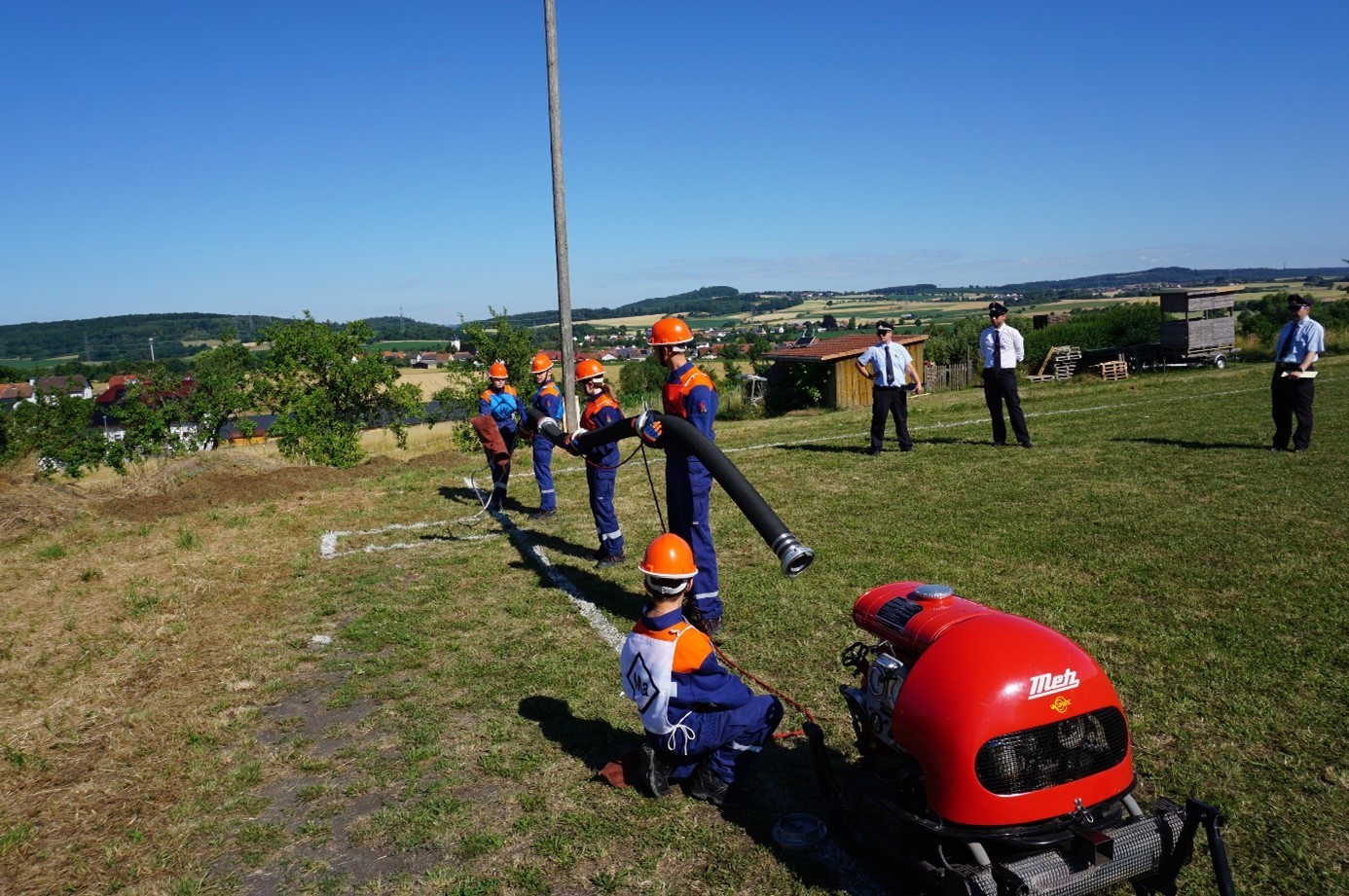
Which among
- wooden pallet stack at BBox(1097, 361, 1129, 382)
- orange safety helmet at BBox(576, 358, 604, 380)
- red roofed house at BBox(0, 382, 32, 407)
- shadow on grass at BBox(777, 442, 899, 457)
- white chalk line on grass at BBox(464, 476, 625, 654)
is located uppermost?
orange safety helmet at BBox(576, 358, 604, 380)

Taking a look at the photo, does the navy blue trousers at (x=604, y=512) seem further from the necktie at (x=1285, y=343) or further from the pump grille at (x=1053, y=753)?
the necktie at (x=1285, y=343)

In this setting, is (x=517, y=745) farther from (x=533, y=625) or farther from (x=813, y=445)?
(x=813, y=445)

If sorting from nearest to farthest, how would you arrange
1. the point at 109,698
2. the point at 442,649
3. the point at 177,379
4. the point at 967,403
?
the point at 109,698
the point at 442,649
the point at 967,403
the point at 177,379

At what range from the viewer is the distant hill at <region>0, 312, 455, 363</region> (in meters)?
62.3

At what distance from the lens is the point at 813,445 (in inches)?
645

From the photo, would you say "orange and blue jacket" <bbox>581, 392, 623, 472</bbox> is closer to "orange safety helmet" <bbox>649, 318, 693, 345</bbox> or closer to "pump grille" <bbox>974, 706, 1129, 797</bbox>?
"orange safety helmet" <bbox>649, 318, 693, 345</bbox>

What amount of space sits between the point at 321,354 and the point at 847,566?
18646 mm

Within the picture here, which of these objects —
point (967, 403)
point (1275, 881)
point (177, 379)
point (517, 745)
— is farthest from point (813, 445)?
point (177, 379)

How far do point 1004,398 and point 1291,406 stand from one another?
12.3ft

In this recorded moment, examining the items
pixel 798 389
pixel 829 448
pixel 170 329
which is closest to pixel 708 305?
pixel 170 329

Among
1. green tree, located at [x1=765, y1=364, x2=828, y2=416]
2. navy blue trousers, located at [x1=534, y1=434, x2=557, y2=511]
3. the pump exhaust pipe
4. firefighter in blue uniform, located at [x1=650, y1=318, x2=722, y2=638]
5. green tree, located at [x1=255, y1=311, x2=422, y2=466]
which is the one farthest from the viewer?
green tree, located at [x1=765, y1=364, x2=828, y2=416]

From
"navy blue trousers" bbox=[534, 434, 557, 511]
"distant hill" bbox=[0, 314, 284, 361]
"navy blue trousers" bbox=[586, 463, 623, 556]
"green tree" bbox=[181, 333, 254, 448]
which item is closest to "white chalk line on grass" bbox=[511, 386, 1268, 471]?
"navy blue trousers" bbox=[534, 434, 557, 511]

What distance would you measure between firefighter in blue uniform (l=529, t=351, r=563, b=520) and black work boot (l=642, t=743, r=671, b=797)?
630cm

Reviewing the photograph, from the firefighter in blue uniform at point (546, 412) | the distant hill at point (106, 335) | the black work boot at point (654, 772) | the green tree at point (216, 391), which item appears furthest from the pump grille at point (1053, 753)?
the distant hill at point (106, 335)
